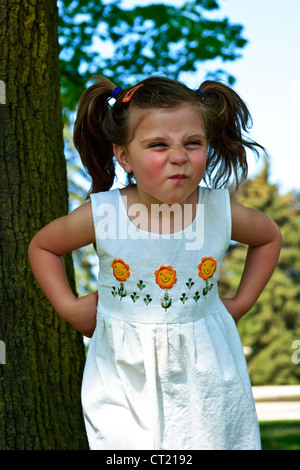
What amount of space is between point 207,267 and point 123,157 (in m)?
0.57

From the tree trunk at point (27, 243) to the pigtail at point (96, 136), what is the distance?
52 centimetres

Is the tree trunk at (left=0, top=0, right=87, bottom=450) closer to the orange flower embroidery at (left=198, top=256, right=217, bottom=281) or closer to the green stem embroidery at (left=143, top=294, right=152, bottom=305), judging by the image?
the green stem embroidery at (left=143, top=294, right=152, bottom=305)

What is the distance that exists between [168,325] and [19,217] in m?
1.13

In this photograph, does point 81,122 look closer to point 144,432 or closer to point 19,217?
point 19,217

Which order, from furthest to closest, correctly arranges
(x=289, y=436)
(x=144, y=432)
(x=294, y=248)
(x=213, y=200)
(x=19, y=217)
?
1. (x=294, y=248)
2. (x=289, y=436)
3. (x=19, y=217)
4. (x=213, y=200)
5. (x=144, y=432)

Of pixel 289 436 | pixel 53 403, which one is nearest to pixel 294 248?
pixel 289 436

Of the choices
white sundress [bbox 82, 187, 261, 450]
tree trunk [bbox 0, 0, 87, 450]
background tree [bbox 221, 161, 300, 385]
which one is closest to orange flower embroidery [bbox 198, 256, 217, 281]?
white sundress [bbox 82, 187, 261, 450]

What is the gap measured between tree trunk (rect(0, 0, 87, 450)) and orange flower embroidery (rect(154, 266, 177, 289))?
0.95m

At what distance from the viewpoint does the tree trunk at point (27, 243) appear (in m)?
3.14

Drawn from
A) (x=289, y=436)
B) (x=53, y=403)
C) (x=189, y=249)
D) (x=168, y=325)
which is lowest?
(x=289, y=436)

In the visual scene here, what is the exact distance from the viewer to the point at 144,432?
2412 mm

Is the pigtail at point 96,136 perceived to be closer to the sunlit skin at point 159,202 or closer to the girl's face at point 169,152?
the sunlit skin at point 159,202

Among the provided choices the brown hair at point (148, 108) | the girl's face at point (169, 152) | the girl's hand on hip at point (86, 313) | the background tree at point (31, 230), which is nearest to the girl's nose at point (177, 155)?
the girl's face at point (169, 152)

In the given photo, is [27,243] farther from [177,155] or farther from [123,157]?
[177,155]
